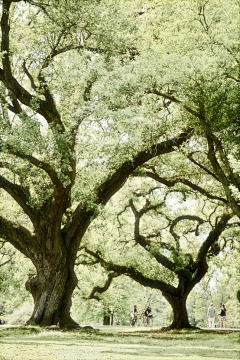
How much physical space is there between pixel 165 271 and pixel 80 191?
8322 millimetres

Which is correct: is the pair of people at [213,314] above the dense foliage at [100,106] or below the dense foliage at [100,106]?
below

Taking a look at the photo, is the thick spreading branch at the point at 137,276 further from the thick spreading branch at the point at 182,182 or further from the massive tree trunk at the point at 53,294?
the massive tree trunk at the point at 53,294

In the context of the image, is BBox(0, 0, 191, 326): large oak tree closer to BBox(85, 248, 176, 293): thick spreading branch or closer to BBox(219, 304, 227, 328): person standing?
BBox(85, 248, 176, 293): thick spreading branch

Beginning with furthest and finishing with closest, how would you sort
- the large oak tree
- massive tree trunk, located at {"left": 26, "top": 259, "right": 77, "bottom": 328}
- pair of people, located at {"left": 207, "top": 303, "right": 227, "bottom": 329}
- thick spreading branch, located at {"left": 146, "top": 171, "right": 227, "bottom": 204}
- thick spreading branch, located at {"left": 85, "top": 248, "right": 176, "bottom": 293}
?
pair of people, located at {"left": 207, "top": 303, "right": 227, "bottom": 329} → thick spreading branch, located at {"left": 85, "top": 248, "right": 176, "bottom": 293} → thick spreading branch, located at {"left": 146, "top": 171, "right": 227, "bottom": 204} → massive tree trunk, located at {"left": 26, "top": 259, "right": 77, "bottom": 328} → the large oak tree

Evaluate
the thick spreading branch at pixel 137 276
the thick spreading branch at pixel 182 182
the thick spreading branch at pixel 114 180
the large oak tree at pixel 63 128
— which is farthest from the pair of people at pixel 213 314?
the large oak tree at pixel 63 128

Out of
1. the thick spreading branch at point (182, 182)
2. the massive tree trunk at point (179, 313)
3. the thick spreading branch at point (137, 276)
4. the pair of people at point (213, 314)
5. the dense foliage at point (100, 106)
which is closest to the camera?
the dense foliage at point (100, 106)

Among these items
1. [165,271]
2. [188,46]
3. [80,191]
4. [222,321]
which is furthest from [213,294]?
[188,46]

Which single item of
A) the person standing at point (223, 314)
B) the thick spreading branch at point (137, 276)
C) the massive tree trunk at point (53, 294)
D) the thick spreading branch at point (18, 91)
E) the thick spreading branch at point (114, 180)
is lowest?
the massive tree trunk at point (53, 294)

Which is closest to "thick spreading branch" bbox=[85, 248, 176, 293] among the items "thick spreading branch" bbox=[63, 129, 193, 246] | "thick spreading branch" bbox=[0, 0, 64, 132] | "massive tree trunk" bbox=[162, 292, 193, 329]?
"massive tree trunk" bbox=[162, 292, 193, 329]

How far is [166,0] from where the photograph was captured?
18281 millimetres

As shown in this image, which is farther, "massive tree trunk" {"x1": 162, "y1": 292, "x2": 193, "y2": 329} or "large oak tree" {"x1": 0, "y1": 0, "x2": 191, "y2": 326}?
"massive tree trunk" {"x1": 162, "y1": 292, "x2": 193, "y2": 329}

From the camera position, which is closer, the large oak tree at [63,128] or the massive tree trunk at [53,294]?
the large oak tree at [63,128]

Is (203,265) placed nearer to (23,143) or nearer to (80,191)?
(80,191)

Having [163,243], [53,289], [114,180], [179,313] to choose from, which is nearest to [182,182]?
[114,180]
